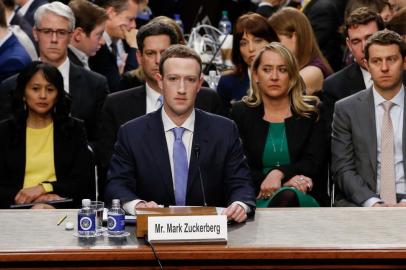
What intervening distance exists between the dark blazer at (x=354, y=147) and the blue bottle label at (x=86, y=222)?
1.87m

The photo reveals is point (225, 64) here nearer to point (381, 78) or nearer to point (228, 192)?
point (381, 78)

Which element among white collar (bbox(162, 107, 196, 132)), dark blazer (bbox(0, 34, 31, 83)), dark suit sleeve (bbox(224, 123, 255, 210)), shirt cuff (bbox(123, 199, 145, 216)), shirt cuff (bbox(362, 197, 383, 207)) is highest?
dark blazer (bbox(0, 34, 31, 83))

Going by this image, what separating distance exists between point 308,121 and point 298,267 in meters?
2.08

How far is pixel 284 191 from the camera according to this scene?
A: 16.5 feet

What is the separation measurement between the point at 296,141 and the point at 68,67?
170cm

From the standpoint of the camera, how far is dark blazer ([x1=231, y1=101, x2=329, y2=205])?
5.58m

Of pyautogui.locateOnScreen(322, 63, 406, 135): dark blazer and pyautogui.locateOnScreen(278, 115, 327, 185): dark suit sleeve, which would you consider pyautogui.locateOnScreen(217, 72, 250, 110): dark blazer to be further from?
pyautogui.locateOnScreen(278, 115, 327, 185): dark suit sleeve

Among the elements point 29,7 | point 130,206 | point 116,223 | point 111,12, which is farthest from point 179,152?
point 29,7

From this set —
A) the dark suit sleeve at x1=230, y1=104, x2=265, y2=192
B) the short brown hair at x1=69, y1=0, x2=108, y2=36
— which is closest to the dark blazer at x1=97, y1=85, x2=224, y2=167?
the dark suit sleeve at x1=230, y1=104, x2=265, y2=192

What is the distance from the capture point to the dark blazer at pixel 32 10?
7.71m

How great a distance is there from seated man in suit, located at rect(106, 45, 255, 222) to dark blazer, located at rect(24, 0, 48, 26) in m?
3.37

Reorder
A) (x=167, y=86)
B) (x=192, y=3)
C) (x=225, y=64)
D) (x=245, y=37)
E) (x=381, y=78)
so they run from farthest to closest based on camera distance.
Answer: (x=192, y=3), (x=225, y=64), (x=245, y=37), (x=381, y=78), (x=167, y=86)

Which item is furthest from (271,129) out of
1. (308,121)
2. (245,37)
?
(245,37)

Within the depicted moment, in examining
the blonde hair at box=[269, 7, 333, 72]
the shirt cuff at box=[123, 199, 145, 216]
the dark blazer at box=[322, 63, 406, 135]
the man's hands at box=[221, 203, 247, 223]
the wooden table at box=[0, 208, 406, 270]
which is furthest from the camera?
the blonde hair at box=[269, 7, 333, 72]
